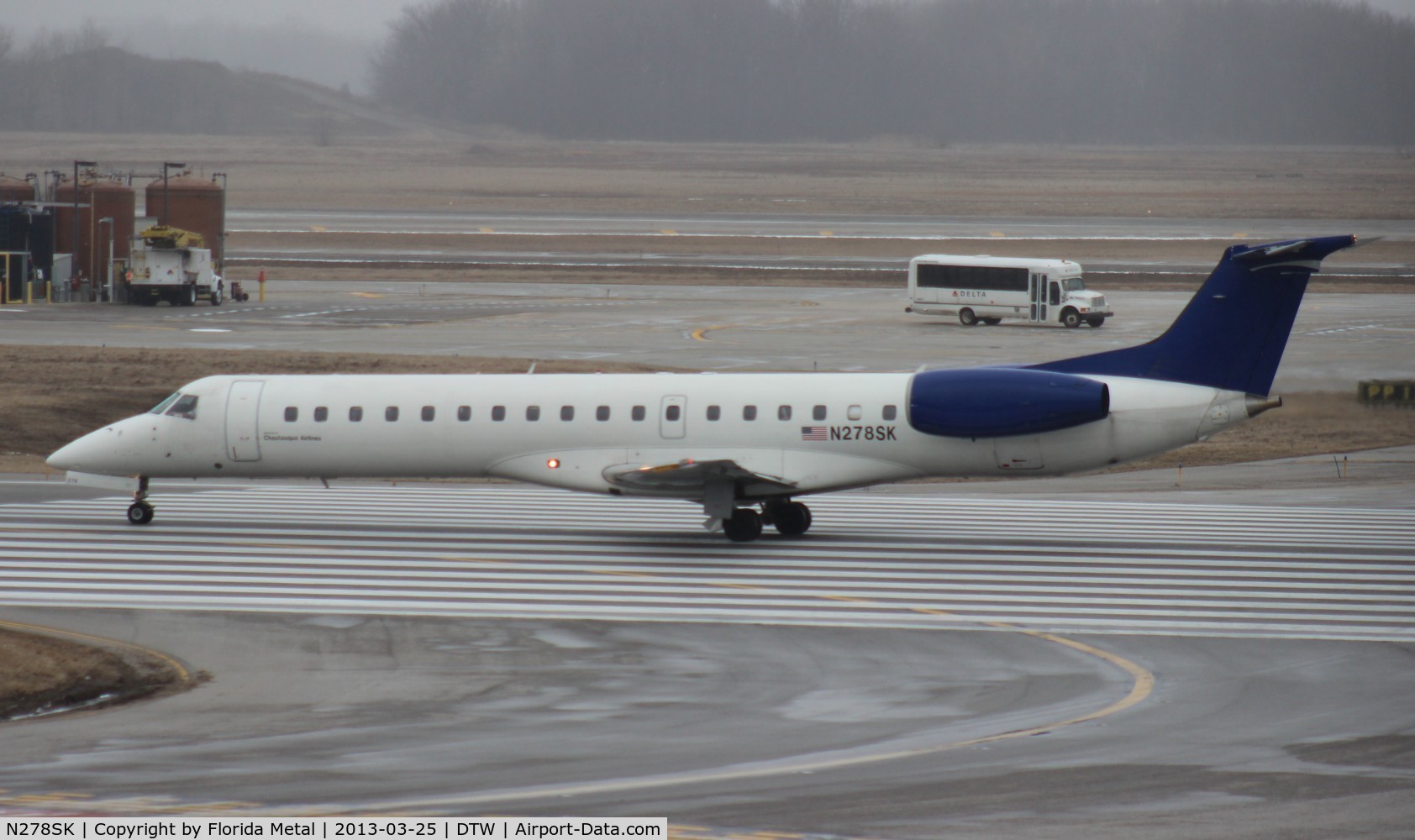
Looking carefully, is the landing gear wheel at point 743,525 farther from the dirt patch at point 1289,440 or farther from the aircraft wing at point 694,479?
the dirt patch at point 1289,440

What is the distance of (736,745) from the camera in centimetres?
1441

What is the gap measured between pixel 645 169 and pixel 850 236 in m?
73.8

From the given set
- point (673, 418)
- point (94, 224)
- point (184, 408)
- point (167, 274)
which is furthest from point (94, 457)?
point (94, 224)

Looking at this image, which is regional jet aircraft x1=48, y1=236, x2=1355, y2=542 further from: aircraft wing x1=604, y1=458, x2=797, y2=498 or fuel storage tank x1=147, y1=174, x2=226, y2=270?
fuel storage tank x1=147, y1=174, x2=226, y2=270

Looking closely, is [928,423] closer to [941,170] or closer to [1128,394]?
[1128,394]

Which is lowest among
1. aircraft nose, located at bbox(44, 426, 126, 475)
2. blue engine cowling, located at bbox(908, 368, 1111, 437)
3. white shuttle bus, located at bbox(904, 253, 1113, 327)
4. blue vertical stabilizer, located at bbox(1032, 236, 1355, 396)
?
aircraft nose, located at bbox(44, 426, 126, 475)

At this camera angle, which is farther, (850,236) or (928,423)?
(850,236)

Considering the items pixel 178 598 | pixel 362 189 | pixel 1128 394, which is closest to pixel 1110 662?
pixel 1128 394

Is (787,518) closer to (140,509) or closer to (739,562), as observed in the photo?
(739,562)

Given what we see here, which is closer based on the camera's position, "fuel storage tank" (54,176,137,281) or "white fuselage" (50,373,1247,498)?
"white fuselage" (50,373,1247,498)

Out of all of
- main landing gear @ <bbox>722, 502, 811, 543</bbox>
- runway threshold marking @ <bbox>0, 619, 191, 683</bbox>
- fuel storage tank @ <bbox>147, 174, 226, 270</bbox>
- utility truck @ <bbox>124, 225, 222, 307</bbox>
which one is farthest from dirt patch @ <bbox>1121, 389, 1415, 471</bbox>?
fuel storage tank @ <bbox>147, 174, 226, 270</bbox>

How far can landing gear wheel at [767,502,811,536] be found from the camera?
27.1 metres

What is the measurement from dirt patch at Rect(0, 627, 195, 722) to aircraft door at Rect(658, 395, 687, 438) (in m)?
9.80

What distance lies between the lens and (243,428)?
27531 mm
